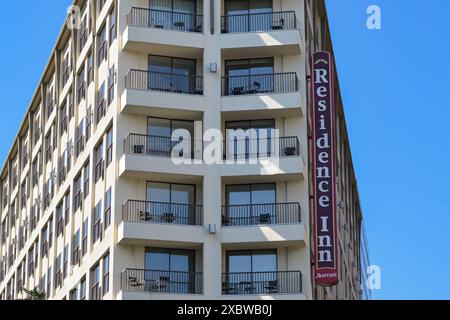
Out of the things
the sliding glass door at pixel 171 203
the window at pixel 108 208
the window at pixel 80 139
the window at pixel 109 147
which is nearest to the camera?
the sliding glass door at pixel 171 203

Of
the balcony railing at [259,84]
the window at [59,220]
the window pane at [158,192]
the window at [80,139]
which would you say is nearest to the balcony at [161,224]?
the window pane at [158,192]

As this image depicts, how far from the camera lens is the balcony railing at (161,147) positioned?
55.1 m

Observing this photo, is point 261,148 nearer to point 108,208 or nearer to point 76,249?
point 108,208

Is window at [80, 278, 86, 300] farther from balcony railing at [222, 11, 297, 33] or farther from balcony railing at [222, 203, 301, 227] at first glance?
balcony railing at [222, 11, 297, 33]

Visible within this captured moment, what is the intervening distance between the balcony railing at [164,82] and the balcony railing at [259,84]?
1506 mm

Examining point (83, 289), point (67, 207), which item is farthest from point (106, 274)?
point (67, 207)

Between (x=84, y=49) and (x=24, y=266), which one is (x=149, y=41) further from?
(x=24, y=266)

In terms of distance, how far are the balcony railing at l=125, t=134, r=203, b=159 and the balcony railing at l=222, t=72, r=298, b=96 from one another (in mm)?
3336

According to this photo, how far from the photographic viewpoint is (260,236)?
53219mm

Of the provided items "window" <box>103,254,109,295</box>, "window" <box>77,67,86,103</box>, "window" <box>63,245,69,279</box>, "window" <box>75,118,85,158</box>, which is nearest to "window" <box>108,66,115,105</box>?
"window" <box>75,118,85,158</box>

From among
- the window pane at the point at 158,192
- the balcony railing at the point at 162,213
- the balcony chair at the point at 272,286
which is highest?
the window pane at the point at 158,192

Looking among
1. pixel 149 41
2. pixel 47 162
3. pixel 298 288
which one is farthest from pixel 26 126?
pixel 298 288

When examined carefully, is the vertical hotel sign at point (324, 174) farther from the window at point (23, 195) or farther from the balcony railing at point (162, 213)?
the window at point (23, 195)

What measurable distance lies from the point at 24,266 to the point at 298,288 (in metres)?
35.0
